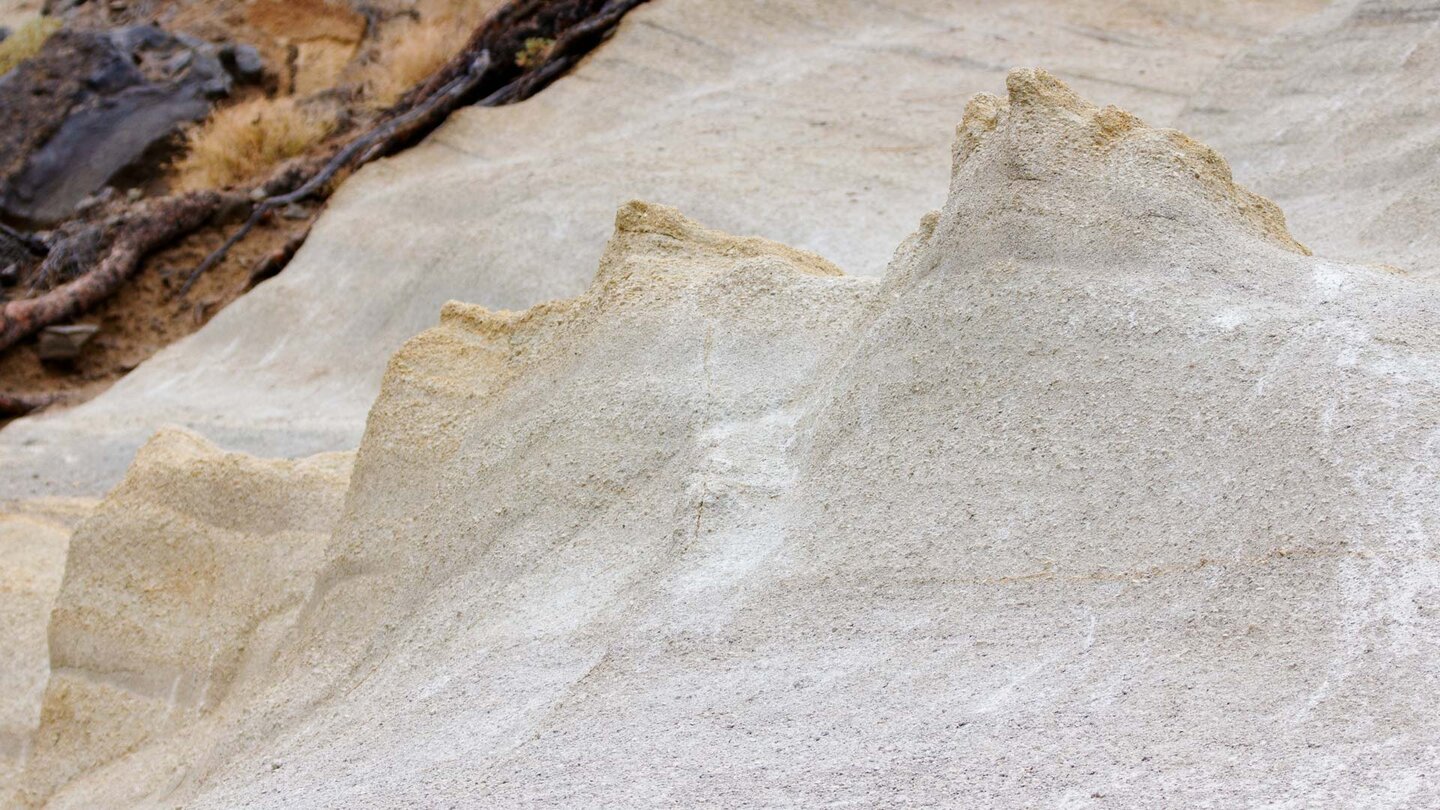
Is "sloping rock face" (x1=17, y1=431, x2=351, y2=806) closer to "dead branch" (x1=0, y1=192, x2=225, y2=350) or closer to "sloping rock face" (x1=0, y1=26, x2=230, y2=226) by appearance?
"dead branch" (x1=0, y1=192, x2=225, y2=350)

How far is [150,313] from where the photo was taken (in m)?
9.48

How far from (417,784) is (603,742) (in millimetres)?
314

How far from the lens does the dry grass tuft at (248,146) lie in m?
10.6

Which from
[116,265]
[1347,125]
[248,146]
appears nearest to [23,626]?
[1347,125]

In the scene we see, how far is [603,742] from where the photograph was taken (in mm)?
2320

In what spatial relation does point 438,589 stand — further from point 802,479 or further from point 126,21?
point 126,21

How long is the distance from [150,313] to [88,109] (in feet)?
9.44

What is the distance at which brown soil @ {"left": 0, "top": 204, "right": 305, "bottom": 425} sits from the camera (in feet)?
29.4

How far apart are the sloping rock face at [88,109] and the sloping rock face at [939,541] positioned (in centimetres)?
839

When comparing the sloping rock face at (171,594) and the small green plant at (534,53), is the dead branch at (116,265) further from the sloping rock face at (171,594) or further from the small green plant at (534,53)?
the sloping rock face at (171,594)

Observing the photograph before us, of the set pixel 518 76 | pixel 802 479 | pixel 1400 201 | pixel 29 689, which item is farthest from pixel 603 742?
pixel 518 76

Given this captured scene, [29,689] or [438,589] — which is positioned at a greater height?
[438,589]

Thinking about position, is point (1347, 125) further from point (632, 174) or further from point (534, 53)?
point (534, 53)

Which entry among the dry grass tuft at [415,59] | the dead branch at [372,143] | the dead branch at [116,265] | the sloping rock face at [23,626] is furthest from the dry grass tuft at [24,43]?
the sloping rock face at [23,626]
